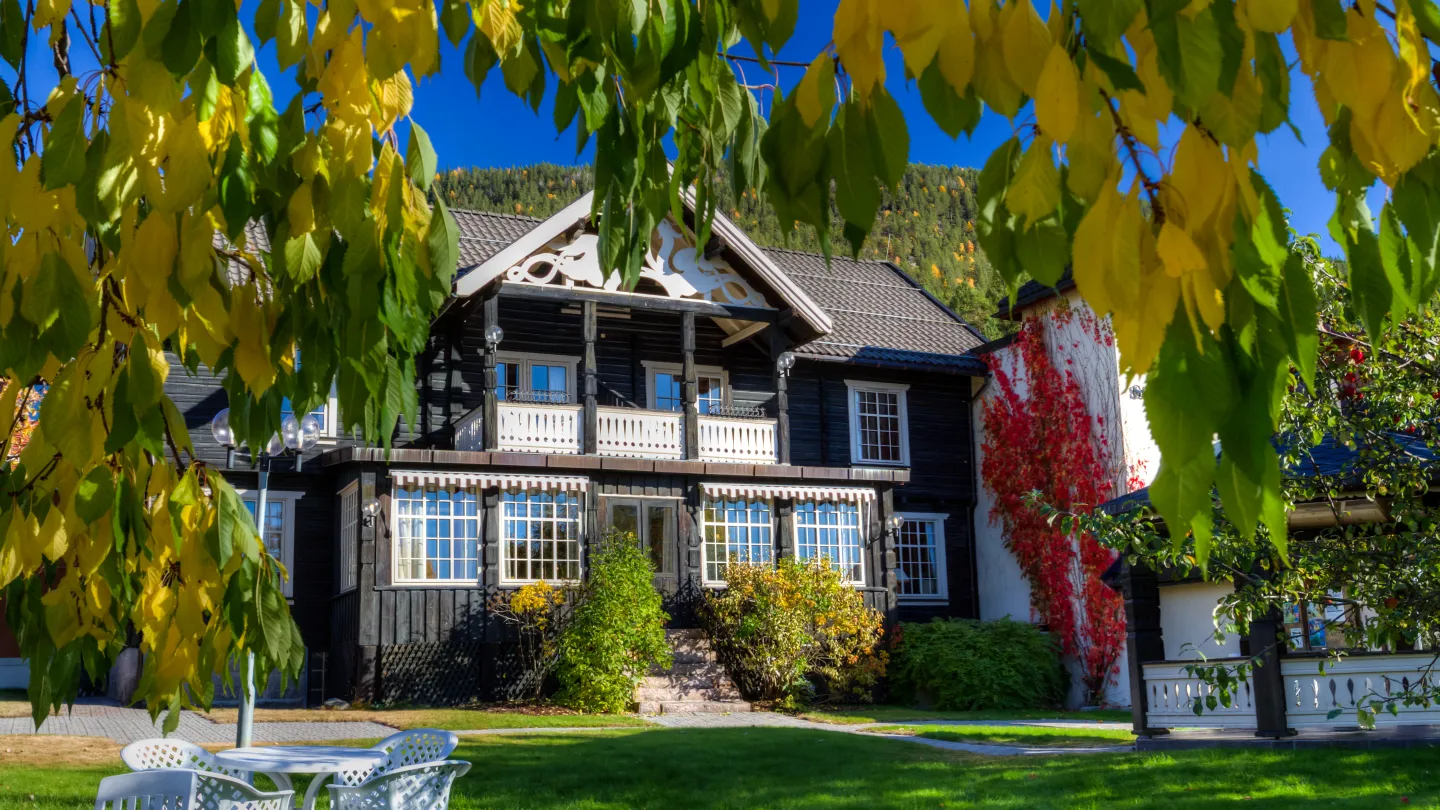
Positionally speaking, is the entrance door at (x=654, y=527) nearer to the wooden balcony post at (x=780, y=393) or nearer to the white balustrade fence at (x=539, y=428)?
the white balustrade fence at (x=539, y=428)

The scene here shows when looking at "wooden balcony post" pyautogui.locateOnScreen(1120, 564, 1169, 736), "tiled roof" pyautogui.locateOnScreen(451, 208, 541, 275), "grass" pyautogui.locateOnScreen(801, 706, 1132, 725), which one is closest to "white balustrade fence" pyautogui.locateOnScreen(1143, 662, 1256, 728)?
"wooden balcony post" pyautogui.locateOnScreen(1120, 564, 1169, 736)

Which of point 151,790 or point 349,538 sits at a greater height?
point 349,538

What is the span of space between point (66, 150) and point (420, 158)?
685 millimetres

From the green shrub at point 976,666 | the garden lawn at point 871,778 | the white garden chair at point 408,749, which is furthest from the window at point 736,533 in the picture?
the white garden chair at point 408,749

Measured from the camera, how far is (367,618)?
17344 mm

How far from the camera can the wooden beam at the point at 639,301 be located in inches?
750

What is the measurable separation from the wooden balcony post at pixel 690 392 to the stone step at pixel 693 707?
377 cm

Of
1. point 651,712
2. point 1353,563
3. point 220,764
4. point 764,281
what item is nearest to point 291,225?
point 220,764

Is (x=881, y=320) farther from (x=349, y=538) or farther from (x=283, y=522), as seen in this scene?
(x=283, y=522)

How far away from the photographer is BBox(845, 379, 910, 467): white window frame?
23016 millimetres

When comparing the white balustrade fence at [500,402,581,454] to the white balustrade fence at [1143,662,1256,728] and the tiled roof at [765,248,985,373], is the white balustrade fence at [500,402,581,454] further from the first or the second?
the white balustrade fence at [1143,662,1256,728]

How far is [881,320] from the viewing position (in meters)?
25.2

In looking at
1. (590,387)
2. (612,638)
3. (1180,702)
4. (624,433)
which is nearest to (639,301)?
(590,387)

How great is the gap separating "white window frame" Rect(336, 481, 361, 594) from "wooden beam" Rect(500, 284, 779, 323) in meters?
3.61
